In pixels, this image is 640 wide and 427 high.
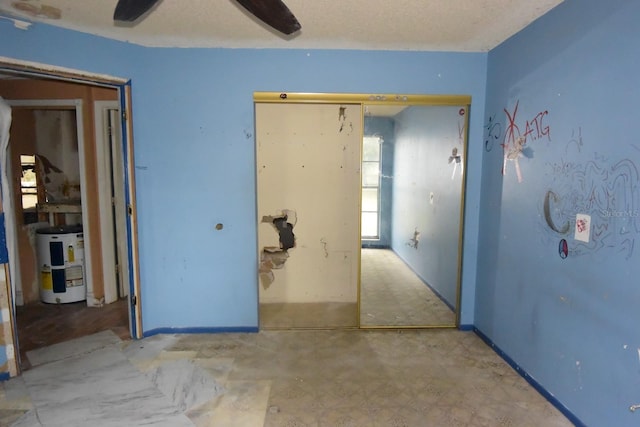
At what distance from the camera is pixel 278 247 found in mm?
3002

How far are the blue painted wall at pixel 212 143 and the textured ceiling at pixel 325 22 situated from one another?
0.39 ft

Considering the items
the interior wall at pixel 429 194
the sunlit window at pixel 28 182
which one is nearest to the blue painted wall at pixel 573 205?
the interior wall at pixel 429 194

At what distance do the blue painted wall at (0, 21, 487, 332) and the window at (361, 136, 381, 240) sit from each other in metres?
0.48

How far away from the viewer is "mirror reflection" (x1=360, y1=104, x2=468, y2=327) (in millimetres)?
3080

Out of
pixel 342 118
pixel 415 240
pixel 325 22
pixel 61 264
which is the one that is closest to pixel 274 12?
pixel 325 22

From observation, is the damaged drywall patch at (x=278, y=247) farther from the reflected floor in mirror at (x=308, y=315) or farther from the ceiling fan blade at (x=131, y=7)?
the ceiling fan blade at (x=131, y=7)

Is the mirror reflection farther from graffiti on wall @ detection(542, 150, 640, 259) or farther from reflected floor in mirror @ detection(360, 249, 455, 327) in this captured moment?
graffiti on wall @ detection(542, 150, 640, 259)

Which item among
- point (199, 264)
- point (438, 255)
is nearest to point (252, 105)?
point (199, 264)

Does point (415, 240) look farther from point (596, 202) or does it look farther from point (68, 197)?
point (68, 197)

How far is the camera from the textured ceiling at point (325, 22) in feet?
6.79

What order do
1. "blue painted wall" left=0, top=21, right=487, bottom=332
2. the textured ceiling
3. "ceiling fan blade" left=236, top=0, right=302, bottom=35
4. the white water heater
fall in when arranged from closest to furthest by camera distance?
"ceiling fan blade" left=236, top=0, right=302, bottom=35 < the textured ceiling < "blue painted wall" left=0, top=21, right=487, bottom=332 < the white water heater

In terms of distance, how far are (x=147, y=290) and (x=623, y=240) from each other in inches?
123

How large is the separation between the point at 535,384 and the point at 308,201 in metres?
2.00

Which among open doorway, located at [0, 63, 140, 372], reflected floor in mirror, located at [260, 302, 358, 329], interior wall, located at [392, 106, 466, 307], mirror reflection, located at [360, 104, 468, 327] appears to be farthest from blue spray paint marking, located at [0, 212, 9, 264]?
interior wall, located at [392, 106, 466, 307]
